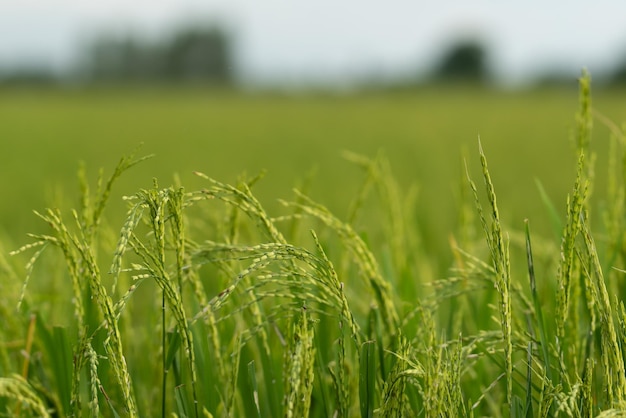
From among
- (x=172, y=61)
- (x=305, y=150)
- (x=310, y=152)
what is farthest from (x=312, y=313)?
(x=172, y=61)

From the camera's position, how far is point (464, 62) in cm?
4759

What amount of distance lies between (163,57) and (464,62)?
24.2 meters

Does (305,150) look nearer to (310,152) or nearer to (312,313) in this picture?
(310,152)

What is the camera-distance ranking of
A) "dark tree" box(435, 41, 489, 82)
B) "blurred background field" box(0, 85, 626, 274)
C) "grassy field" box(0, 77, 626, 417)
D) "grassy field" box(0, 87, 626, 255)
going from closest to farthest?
"grassy field" box(0, 77, 626, 417) → "blurred background field" box(0, 85, 626, 274) → "grassy field" box(0, 87, 626, 255) → "dark tree" box(435, 41, 489, 82)

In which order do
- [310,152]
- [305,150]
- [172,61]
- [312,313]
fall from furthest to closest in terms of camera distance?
1. [172,61]
2. [305,150]
3. [310,152]
4. [312,313]

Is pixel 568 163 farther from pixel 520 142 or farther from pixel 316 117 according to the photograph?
pixel 316 117

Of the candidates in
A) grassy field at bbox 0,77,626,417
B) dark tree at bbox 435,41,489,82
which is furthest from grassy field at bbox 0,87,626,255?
dark tree at bbox 435,41,489,82

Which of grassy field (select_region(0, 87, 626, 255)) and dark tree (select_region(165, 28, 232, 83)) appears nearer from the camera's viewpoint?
grassy field (select_region(0, 87, 626, 255))

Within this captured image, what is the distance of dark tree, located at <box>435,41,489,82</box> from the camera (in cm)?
4684

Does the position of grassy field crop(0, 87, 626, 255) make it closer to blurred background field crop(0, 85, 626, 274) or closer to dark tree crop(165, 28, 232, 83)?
blurred background field crop(0, 85, 626, 274)

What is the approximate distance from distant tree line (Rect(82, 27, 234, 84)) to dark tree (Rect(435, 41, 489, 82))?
15.8m

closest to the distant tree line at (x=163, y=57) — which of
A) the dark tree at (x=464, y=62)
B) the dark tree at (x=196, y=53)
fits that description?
the dark tree at (x=196, y=53)

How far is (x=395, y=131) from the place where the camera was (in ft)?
29.3

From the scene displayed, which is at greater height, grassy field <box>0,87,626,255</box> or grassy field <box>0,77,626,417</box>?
grassy field <box>0,77,626,417</box>
